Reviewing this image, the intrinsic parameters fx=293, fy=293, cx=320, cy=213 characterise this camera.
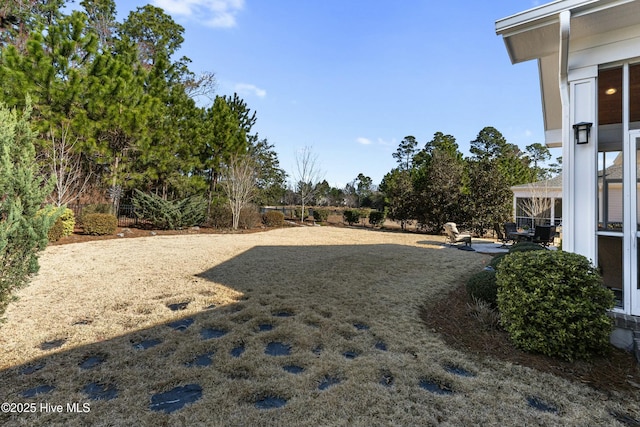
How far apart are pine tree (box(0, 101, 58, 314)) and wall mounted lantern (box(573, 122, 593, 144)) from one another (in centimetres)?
573

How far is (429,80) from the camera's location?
12.0 m

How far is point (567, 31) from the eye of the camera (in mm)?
3131

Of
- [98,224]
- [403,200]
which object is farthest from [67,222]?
[403,200]

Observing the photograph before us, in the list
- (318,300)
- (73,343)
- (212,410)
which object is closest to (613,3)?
(318,300)

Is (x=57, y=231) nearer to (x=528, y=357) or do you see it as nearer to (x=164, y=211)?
(x=164, y=211)

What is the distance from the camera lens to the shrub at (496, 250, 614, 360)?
2682 millimetres

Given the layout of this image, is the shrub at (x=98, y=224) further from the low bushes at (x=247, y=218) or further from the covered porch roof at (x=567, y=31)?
the covered porch roof at (x=567, y=31)

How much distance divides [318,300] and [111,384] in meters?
2.77

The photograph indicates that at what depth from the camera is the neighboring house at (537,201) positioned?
1529 centimetres

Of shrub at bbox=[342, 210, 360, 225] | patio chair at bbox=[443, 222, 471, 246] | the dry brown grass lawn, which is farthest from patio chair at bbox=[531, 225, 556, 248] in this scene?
shrub at bbox=[342, 210, 360, 225]

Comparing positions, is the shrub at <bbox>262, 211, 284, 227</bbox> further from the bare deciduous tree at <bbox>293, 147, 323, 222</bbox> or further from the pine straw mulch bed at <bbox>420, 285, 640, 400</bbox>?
the pine straw mulch bed at <bbox>420, 285, 640, 400</bbox>

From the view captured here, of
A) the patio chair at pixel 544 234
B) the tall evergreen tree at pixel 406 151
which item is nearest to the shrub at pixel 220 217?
the patio chair at pixel 544 234

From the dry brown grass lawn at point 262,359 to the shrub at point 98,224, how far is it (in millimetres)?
5833

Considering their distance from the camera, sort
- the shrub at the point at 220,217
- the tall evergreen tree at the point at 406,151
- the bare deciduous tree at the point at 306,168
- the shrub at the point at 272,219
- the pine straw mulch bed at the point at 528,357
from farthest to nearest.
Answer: the tall evergreen tree at the point at 406,151 < the bare deciduous tree at the point at 306,168 < the shrub at the point at 272,219 < the shrub at the point at 220,217 < the pine straw mulch bed at the point at 528,357
